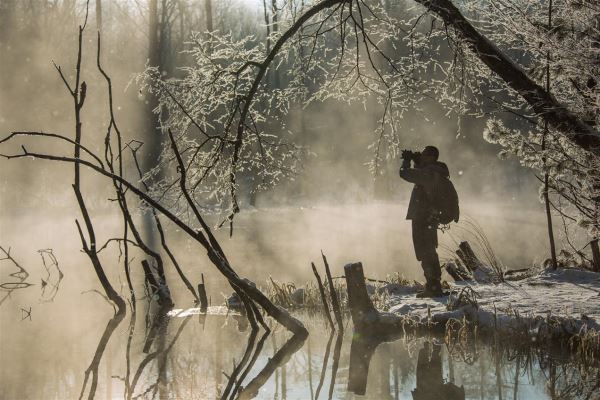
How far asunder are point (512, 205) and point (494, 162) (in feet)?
20.3

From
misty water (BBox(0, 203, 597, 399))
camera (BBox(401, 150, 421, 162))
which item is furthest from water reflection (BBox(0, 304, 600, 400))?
camera (BBox(401, 150, 421, 162))

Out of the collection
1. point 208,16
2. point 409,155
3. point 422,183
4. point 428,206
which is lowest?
point 428,206

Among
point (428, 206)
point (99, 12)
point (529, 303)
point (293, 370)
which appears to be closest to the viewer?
point (293, 370)

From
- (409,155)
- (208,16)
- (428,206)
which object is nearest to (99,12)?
(208,16)

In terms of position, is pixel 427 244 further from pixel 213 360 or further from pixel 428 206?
pixel 213 360

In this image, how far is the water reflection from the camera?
249 inches

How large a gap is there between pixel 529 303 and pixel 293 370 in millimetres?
2912

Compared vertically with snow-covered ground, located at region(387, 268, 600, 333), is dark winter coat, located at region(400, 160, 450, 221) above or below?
above

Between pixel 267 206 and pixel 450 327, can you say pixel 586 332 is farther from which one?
pixel 267 206

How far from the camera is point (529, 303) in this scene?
335 inches

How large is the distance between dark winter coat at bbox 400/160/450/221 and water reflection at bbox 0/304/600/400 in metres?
1.90

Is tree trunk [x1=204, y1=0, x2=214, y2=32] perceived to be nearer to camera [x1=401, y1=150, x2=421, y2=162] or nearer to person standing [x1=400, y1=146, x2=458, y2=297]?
camera [x1=401, y1=150, x2=421, y2=162]

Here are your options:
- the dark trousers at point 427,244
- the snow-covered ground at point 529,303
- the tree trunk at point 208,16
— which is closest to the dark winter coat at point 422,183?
the dark trousers at point 427,244

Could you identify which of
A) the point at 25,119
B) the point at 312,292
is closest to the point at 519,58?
the point at 25,119
